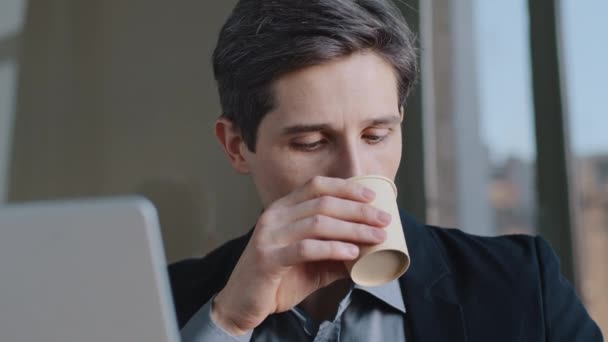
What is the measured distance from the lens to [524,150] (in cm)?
211

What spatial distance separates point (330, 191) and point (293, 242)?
10 centimetres

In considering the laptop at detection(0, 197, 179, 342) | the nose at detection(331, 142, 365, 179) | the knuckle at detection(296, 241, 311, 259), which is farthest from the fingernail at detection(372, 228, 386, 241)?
the laptop at detection(0, 197, 179, 342)

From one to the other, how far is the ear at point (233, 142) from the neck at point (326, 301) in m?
0.29

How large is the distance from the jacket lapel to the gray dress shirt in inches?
1.0

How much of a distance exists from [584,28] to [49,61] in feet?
6.33

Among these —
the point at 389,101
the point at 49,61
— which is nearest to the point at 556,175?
the point at 389,101

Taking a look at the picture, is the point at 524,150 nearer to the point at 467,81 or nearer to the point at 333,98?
the point at 467,81

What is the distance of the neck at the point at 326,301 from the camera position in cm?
130

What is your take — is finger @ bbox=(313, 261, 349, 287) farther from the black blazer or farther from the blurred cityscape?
the blurred cityscape

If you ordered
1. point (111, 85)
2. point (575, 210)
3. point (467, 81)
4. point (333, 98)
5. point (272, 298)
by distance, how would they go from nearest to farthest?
Answer: point (272, 298)
point (333, 98)
point (575, 210)
point (467, 81)
point (111, 85)

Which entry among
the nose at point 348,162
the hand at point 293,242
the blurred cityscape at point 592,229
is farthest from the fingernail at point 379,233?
the blurred cityscape at point 592,229

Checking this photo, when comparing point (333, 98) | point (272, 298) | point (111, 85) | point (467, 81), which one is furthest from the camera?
point (111, 85)

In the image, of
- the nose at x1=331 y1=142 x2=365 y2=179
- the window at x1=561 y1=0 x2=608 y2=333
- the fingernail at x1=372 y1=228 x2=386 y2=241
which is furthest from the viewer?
the window at x1=561 y1=0 x2=608 y2=333

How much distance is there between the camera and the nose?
3.78ft
